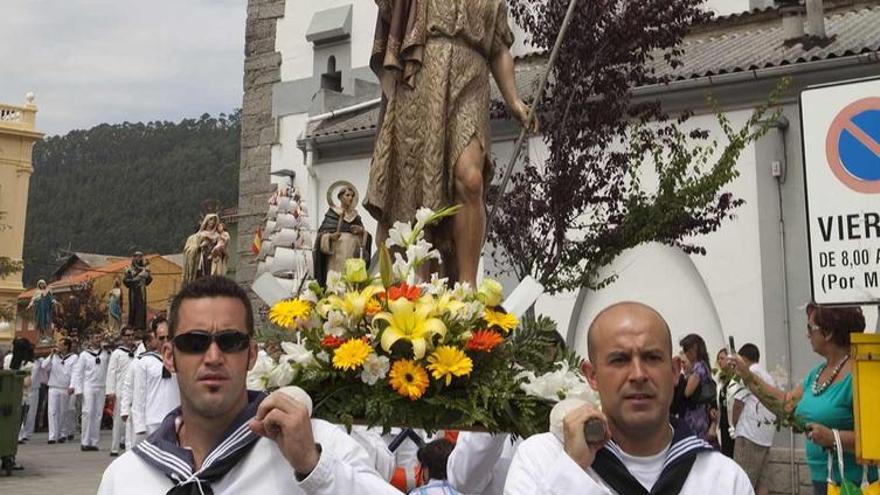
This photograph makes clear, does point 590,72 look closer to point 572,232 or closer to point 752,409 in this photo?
point 572,232

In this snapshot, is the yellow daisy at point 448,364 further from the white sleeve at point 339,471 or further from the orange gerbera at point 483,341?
the white sleeve at point 339,471

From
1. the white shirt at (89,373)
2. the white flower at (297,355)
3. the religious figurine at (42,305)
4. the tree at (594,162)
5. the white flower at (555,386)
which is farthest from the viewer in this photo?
the religious figurine at (42,305)

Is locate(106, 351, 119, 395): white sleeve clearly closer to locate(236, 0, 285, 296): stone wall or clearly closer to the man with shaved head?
locate(236, 0, 285, 296): stone wall

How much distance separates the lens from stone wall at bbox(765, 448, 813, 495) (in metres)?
12.4

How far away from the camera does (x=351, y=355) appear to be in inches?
138

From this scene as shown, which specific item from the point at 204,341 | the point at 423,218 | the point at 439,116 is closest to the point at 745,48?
the point at 439,116

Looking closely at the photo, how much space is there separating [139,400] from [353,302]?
6.99m

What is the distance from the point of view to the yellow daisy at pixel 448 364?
3.49m

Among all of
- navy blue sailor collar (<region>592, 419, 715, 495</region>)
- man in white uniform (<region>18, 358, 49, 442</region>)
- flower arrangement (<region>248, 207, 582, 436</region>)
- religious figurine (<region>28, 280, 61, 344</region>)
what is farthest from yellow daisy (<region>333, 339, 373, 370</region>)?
religious figurine (<region>28, 280, 61, 344</region>)

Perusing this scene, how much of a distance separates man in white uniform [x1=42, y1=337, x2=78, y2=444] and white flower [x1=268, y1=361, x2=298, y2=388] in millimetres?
18414

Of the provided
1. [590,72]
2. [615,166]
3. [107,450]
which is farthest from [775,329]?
[107,450]

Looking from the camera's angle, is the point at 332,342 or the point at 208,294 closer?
the point at 208,294

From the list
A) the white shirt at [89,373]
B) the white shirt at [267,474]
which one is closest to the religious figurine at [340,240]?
the white shirt at [267,474]

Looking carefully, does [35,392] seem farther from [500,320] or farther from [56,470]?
[500,320]
